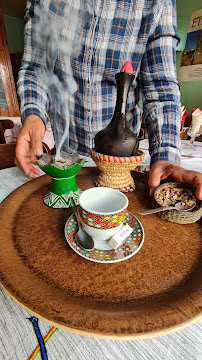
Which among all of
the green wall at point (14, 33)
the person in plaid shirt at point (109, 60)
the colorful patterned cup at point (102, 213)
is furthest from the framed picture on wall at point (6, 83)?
the colorful patterned cup at point (102, 213)

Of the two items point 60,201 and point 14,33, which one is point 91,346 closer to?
point 60,201

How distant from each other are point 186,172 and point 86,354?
1.86 ft

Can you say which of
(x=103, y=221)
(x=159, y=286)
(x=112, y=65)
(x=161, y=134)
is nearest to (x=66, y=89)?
(x=112, y=65)

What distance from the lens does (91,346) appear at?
39 centimetres

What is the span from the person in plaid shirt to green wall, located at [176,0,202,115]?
113 inches

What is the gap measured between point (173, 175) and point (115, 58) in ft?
2.48

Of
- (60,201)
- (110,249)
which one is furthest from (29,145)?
(110,249)

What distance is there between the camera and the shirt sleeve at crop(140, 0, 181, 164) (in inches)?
34.6

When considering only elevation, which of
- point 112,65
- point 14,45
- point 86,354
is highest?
point 14,45

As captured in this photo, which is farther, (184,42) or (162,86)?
(184,42)

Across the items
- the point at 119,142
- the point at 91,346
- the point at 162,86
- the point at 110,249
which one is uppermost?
the point at 162,86

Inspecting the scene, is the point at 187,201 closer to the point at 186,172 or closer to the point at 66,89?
the point at 186,172

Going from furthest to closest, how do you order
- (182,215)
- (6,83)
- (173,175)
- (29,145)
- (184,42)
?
(6,83) → (184,42) → (29,145) → (173,175) → (182,215)

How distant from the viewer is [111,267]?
0.43 meters
